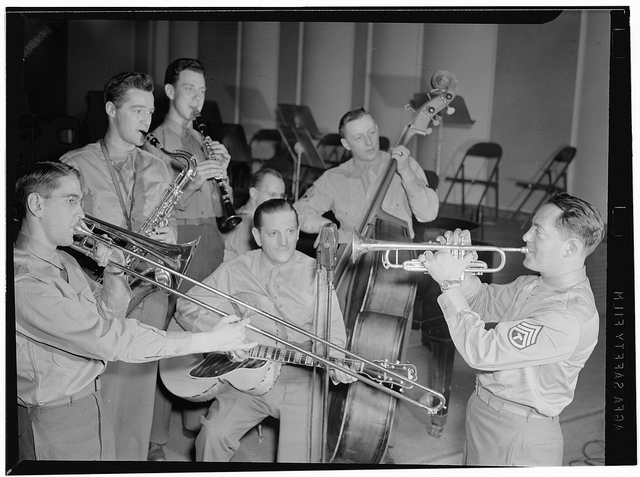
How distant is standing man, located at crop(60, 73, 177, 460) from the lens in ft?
12.7

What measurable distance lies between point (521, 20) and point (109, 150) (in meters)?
1.94

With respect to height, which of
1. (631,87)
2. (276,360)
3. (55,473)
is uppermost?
(631,87)

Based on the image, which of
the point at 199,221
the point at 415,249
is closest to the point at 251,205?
the point at 199,221

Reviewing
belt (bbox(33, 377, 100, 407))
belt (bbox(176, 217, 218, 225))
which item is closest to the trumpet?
belt (bbox(176, 217, 218, 225))

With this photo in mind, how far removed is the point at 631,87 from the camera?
3871 millimetres

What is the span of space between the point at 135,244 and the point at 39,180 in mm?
497

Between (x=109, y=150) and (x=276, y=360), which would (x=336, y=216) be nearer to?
(x=276, y=360)

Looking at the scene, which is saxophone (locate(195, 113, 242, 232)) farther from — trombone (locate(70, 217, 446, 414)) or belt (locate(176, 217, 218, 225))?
trombone (locate(70, 217, 446, 414))

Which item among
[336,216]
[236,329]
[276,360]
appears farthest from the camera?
[336,216]

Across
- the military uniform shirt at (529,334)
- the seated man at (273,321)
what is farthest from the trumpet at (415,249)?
the seated man at (273,321)

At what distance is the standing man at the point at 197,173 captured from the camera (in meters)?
3.98

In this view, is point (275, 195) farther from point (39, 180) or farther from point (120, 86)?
point (39, 180)

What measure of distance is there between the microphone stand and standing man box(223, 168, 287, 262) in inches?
12.7

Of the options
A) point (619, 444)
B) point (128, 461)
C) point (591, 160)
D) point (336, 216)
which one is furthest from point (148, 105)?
point (619, 444)
